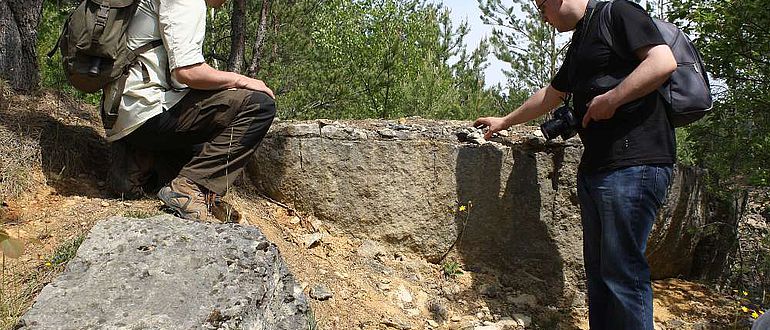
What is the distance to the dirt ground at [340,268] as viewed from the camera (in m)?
2.94

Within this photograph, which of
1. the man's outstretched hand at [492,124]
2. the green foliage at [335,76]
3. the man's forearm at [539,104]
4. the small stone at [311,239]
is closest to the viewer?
the man's forearm at [539,104]

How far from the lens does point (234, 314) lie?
220 cm

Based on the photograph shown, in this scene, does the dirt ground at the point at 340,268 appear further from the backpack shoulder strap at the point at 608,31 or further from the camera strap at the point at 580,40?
the backpack shoulder strap at the point at 608,31

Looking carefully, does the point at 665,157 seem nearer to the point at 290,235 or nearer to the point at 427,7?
the point at 290,235

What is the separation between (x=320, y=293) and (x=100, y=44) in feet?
5.27

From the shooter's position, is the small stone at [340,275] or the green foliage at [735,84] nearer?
the small stone at [340,275]

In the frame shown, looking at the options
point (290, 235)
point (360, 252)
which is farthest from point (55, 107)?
point (360, 252)

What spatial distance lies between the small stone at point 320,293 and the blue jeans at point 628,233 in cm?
138

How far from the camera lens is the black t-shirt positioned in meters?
2.41

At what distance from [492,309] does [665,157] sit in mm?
1520

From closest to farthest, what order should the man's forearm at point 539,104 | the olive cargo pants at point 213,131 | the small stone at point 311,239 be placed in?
1. the olive cargo pants at point 213,131
2. the man's forearm at point 539,104
3. the small stone at point 311,239

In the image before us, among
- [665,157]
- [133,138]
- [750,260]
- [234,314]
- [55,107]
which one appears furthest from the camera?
[750,260]

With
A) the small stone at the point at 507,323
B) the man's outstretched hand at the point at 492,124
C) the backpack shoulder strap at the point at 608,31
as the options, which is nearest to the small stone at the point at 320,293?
the small stone at the point at 507,323

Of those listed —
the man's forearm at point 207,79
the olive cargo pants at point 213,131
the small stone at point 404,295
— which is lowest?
the small stone at point 404,295
